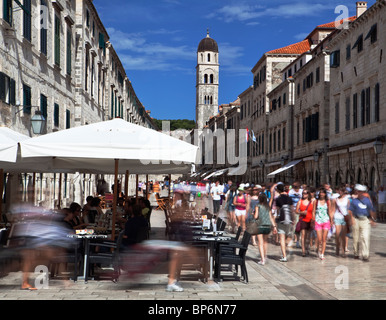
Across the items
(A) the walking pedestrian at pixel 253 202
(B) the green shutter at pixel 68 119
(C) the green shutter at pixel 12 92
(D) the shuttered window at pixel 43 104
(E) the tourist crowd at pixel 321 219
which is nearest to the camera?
(E) the tourist crowd at pixel 321 219

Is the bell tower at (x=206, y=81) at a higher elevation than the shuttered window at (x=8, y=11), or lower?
higher

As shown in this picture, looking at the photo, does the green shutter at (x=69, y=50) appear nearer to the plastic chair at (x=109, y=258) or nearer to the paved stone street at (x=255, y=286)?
the paved stone street at (x=255, y=286)

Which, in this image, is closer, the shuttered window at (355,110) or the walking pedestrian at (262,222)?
the walking pedestrian at (262,222)

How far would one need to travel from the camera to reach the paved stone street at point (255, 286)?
781 centimetres

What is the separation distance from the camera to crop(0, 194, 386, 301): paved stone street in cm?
781

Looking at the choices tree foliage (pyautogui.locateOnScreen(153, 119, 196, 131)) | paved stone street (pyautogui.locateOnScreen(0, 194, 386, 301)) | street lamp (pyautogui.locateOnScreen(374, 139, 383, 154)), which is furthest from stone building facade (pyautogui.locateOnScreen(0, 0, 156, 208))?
tree foliage (pyautogui.locateOnScreen(153, 119, 196, 131))

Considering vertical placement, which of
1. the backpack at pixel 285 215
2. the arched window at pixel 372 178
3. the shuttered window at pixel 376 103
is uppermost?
the shuttered window at pixel 376 103

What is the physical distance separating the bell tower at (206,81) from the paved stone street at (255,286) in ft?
379

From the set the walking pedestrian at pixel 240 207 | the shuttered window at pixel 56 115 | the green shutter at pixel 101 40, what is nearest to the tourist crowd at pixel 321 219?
the walking pedestrian at pixel 240 207

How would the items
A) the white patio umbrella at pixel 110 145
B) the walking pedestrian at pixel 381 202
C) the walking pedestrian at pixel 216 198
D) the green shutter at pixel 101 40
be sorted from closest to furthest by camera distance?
the white patio umbrella at pixel 110 145, the walking pedestrian at pixel 381 202, the walking pedestrian at pixel 216 198, the green shutter at pixel 101 40

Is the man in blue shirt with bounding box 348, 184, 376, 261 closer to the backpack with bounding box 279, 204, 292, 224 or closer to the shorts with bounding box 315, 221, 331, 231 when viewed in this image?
the shorts with bounding box 315, 221, 331, 231

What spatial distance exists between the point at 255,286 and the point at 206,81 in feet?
398
